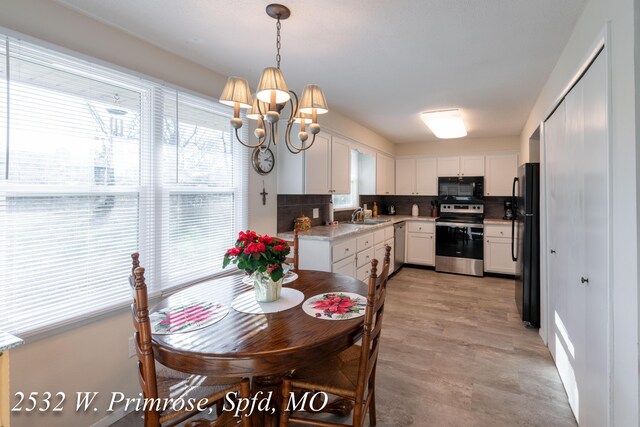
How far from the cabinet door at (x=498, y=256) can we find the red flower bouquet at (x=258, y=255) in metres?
4.57

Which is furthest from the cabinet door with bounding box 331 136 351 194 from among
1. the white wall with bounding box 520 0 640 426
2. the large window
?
the white wall with bounding box 520 0 640 426

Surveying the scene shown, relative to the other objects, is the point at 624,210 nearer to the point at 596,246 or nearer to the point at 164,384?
the point at 596,246

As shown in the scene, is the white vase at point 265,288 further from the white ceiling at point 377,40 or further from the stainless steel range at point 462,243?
the stainless steel range at point 462,243

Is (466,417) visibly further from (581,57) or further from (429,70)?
(429,70)

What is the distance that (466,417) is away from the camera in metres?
1.90

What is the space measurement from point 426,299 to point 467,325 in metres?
0.83

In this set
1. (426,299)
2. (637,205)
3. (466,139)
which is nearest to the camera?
(637,205)

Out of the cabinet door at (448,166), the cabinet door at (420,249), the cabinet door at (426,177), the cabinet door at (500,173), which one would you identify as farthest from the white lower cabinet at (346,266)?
the cabinet door at (500,173)

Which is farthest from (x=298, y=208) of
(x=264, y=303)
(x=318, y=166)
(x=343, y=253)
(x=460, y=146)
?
(x=460, y=146)

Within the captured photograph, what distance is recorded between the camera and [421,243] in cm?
561

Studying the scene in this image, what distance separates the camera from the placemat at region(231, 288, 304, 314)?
1.58 m

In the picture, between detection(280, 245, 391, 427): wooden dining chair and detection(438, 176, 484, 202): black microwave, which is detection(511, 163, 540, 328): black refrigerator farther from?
detection(438, 176, 484, 202): black microwave

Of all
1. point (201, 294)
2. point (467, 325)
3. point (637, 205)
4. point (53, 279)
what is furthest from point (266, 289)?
point (467, 325)

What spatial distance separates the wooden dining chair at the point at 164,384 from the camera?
117 cm
